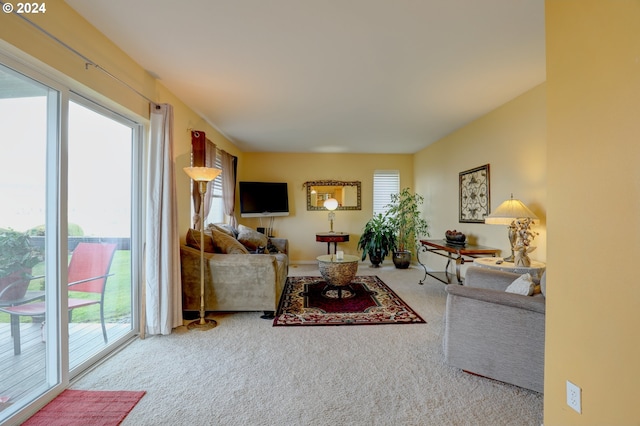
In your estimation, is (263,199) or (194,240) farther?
(263,199)

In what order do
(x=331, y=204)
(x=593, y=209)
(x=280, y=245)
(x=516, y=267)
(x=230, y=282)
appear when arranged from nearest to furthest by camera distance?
(x=593, y=209), (x=516, y=267), (x=230, y=282), (x=280, y=245), (x=331, y=204)

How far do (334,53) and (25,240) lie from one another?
249 centimetres

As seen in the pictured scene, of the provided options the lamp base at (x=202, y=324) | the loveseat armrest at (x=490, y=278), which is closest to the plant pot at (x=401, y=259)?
the loveseat armrest at (x=490, y=278)

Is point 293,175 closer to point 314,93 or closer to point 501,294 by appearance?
point 314,93

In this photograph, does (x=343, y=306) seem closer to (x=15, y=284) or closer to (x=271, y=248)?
(x=271, y=248)

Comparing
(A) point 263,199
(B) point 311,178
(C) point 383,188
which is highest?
(B) point 311,178

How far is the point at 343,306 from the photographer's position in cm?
341

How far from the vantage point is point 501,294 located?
6.14 ft

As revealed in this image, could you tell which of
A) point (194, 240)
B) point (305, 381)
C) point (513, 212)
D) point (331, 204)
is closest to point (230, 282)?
point (194, 240)

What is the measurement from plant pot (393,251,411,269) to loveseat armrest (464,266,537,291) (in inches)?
118

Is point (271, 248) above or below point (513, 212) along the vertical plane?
below

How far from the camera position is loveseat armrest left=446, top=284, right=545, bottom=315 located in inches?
69.6

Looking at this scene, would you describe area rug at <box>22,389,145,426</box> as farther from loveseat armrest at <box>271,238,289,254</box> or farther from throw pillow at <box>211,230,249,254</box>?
loveseat armrest at <box>271,238,289,254</box>

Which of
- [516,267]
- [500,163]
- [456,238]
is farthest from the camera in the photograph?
[456,238]
